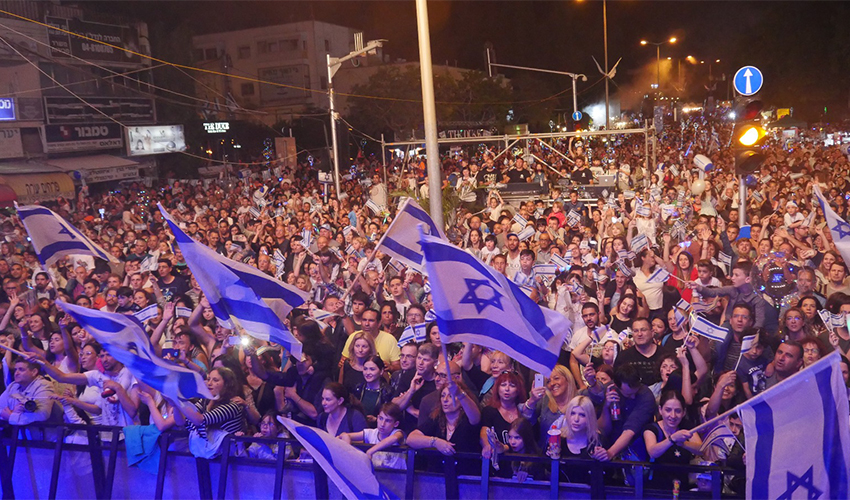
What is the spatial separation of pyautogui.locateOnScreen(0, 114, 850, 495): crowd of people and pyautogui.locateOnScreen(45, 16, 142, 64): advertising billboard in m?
22.7

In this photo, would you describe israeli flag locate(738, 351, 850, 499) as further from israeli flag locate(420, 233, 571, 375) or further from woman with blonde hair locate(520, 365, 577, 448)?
woman with blonde hair locate(520, 365, 577, 448)

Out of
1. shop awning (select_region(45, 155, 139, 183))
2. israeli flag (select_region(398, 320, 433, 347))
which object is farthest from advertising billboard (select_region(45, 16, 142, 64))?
israeli flag (select_region(398, 320, 433, 347))

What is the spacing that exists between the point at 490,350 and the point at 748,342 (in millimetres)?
2058

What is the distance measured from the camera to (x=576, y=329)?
7.56 meters

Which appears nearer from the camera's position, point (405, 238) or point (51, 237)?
point (405, 238)

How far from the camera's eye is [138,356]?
5629mm

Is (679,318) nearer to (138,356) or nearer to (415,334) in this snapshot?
(415,334)

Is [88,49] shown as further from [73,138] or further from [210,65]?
[210,65]

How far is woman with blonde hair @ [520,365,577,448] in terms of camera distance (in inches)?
210

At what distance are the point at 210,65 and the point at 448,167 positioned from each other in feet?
117

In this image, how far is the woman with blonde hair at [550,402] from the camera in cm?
534

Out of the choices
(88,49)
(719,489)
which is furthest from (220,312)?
(88,49)

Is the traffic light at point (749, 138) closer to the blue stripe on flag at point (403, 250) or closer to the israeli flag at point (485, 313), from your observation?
the blue stripe on flag at point (403, 250)

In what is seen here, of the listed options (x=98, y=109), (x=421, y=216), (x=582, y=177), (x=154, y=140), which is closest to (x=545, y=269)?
(x=421, y=216)
